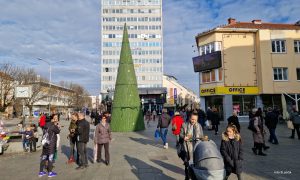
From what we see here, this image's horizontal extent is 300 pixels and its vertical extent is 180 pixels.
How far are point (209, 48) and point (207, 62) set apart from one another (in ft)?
5.54

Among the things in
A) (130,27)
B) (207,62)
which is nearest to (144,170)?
(207,62)

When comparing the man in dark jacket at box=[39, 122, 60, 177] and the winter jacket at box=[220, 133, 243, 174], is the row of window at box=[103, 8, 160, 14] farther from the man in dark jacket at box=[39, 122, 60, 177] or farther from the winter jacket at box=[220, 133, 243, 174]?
the winter jacket at box=[220, 133, 243, 174]

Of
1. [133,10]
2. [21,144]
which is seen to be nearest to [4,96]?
[21,144]

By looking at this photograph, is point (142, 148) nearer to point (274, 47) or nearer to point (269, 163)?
point (269, 163)

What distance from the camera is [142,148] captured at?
1120 centimetres

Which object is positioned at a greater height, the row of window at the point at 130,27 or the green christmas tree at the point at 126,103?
the row of window at the point at 130,27

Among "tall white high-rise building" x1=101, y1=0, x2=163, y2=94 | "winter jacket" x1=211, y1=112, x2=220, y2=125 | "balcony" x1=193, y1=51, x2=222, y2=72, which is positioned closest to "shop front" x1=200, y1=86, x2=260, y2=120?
"balcony" x1=193, y1=51, x2=222, y2=72

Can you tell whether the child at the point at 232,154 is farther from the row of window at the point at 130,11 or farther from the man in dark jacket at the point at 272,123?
the row of window at the point at 130,11

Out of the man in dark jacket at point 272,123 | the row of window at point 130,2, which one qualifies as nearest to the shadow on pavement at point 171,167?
the man in dark jacket at point 272,123

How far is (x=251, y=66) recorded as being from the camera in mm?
27031

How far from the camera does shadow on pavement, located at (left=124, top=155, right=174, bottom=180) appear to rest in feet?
21.8

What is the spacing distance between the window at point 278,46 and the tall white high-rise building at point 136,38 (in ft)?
188

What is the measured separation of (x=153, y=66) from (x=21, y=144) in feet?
243

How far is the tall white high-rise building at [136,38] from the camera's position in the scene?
82812 mm
